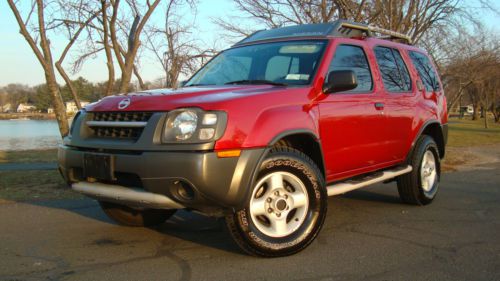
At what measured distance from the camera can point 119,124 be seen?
3.83 metres

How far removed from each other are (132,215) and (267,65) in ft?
7.03

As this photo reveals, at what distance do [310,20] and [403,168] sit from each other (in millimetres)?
8960

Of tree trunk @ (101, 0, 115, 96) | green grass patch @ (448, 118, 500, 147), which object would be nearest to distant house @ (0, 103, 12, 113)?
green grass patch @ (448, 118, 500, 147)

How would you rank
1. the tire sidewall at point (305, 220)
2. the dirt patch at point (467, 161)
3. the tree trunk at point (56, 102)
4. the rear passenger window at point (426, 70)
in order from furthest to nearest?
the dirt patch at point (467, 161) → the tree trunk at point (56, 102) → the rear passenger window at point (426, 70) → the tire sidewall at point (305, 220)

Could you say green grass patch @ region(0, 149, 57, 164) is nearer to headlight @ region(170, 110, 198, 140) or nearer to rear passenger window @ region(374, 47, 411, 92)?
rear passenger window @ region(374, 47, 411, 92)

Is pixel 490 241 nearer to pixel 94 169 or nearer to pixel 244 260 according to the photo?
pixel 244 260

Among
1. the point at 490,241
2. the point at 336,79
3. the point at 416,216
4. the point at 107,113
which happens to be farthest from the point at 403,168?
the point at 107,113

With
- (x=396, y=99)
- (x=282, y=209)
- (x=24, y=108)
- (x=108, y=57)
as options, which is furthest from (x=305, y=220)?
(x=24, y=108)

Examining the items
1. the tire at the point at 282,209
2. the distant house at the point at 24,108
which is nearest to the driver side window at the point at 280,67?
the tire at the point at 282,209

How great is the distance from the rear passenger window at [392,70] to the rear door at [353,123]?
12.8 inches

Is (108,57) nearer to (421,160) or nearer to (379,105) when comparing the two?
(379,105)

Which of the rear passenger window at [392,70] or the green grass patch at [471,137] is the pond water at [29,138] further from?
the green grass patch at [471,137]

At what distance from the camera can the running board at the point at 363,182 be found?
4568 millimetres

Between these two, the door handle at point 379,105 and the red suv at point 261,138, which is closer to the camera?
the red suv at point 261,138
